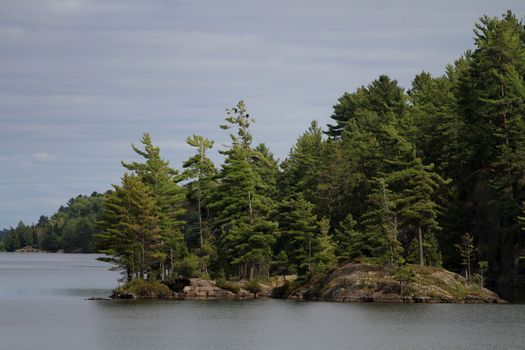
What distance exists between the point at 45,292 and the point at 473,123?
54.1m

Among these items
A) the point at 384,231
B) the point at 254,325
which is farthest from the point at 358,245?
the point at 254,325

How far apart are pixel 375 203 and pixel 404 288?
9.23 m

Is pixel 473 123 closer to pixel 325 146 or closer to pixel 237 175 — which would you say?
pixel 325 146

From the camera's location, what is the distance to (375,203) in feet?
263

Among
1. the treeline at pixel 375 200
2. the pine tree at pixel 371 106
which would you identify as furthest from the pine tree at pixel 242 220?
the pine tree at pixel 371 106

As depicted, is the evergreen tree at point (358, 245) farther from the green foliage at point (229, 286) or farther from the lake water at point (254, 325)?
the green foliage at point (229, 286)

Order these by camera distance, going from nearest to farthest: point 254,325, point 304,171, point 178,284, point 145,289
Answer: point 254,325 < point 145,289 < point 178,284 < point 304,171

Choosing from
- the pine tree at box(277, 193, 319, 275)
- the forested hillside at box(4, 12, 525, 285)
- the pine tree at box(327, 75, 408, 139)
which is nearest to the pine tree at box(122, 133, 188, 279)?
the forested hillside at box(4, 12, 525, 285)

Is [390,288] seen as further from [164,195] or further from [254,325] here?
[164,195]

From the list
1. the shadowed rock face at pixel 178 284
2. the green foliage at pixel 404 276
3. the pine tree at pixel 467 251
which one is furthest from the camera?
the shadowed rock face at pixel 178 284

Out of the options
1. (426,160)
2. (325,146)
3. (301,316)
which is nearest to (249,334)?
(301,316)

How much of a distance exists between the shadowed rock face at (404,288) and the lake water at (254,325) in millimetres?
3124

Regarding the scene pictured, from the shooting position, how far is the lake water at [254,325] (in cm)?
5069

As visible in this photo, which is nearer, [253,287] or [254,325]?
[254,325]
